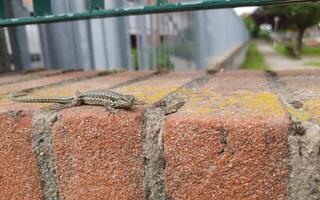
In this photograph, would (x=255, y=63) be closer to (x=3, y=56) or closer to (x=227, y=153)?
(x=3, y=56)

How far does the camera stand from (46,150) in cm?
80

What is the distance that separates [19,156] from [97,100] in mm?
199

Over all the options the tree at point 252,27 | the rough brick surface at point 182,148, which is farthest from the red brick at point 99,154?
the tree at point 252,27

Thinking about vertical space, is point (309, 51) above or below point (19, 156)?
below

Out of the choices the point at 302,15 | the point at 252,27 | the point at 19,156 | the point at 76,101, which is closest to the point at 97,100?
the point at 76,101

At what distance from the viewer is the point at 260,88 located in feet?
3.20

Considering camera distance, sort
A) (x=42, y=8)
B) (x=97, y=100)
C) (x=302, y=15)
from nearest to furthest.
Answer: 1. (x=97, y=100)
2. (x=42, y=8)
3. (x=302, y=15)

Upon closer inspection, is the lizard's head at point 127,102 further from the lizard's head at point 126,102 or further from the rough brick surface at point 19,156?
the rough brick surface at point 19,156

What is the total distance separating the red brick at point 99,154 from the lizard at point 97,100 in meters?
0.03

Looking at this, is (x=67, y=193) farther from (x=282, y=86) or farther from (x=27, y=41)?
(x=27, y=41)

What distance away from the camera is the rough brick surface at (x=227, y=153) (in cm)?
66

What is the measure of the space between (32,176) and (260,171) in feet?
1.51

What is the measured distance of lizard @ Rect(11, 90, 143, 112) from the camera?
2.61 feet

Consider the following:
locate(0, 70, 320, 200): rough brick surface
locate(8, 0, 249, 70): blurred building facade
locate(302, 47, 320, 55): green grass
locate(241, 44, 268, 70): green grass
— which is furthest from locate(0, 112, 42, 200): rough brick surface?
locate(302, 47, 320, 55): green grass
